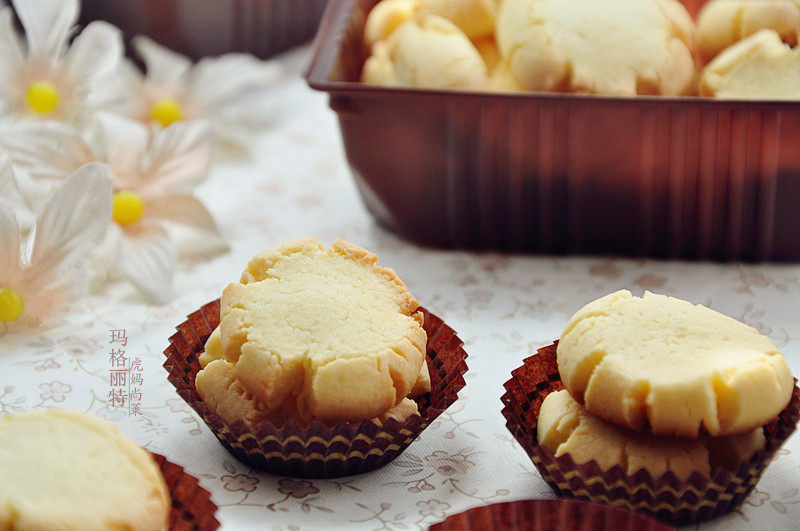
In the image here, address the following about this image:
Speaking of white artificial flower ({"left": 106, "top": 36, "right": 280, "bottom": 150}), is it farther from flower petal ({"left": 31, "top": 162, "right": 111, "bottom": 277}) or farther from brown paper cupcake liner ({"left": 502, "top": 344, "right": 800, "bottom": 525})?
brown paper cupcake liner ({"left": 502, "top": 344, "right": 800, "bottom": 525})

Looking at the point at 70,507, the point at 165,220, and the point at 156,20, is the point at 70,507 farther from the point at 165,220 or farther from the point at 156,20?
the point at 156,20

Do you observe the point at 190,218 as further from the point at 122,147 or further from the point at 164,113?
the point at 164,113

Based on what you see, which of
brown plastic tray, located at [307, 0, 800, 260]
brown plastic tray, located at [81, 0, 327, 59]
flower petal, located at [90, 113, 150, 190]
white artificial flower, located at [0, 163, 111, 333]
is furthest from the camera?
brown plastic tray, located at [81, 0, 327, 59]

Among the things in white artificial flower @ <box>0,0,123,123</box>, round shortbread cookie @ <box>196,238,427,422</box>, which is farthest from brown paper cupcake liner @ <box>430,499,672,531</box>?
white artificial flower @ <box>0,0,123,123</box>

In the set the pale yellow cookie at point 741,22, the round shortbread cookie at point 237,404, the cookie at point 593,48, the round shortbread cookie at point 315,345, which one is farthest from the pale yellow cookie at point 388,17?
the round shortbread cookie at point 237,404

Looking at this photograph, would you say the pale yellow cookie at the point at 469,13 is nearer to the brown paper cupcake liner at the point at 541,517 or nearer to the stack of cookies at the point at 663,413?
the stack of cookies at the point at 663,413

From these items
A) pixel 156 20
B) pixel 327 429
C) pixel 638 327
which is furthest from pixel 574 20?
pixel 156 20
